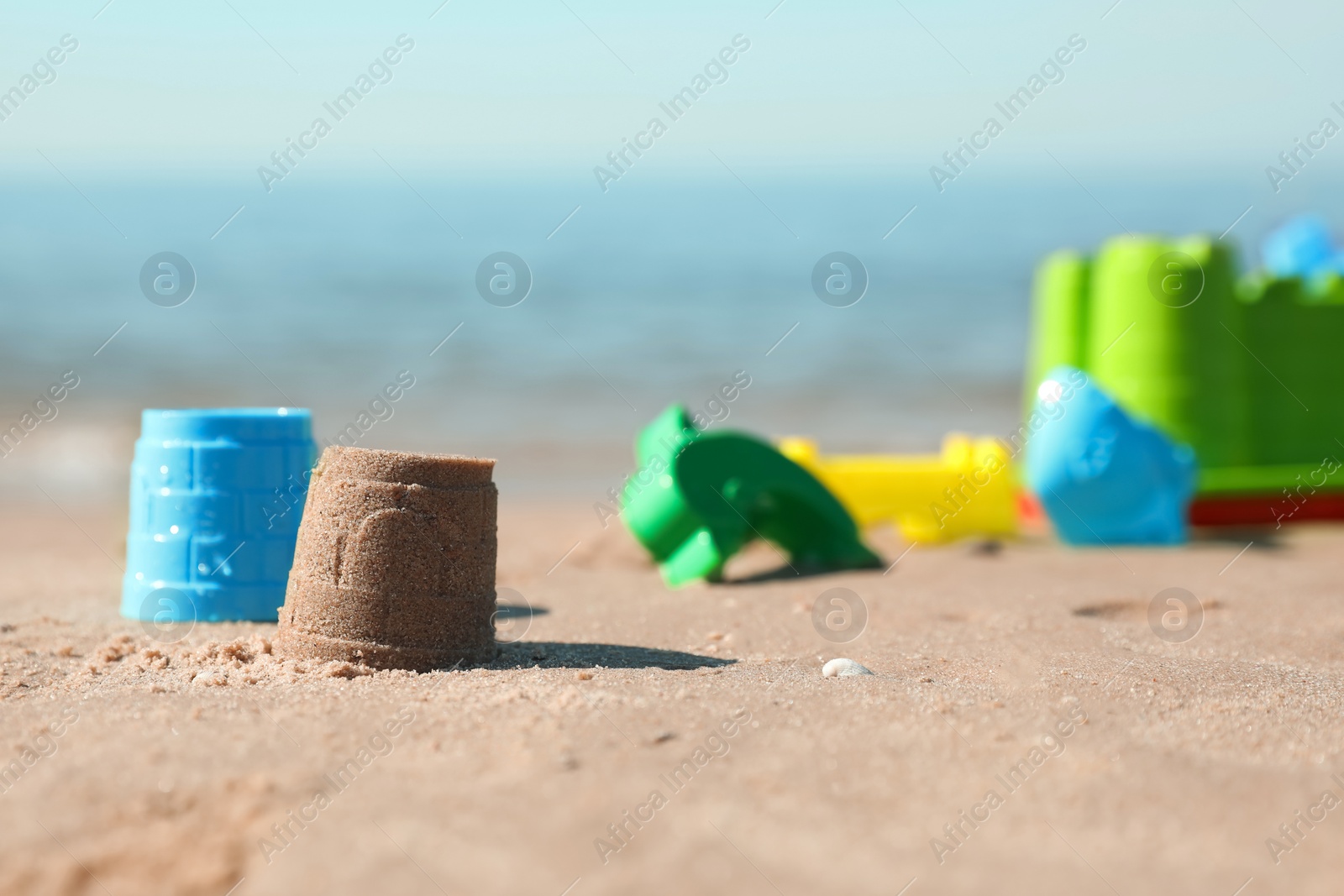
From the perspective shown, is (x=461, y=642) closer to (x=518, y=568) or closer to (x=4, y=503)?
(x=518, y=568)

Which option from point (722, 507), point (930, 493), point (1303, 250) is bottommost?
point (930, 493)

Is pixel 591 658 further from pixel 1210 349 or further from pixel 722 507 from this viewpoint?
pixel 1210 349

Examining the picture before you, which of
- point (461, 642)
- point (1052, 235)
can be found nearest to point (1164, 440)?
point (461, 642)

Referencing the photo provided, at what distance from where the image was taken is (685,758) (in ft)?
7.97

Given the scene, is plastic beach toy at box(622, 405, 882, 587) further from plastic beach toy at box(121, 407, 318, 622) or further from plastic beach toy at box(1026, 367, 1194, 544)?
plastic beach toy at box(121, 407, 318, 622)

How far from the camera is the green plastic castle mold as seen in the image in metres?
6.24

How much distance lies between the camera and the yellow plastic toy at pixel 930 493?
5.88m

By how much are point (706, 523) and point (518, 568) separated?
1014 millimetres

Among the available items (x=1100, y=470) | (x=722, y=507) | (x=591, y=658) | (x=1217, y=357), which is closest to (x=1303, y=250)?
(x=1217, y=357)

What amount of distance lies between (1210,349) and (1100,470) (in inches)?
50.2

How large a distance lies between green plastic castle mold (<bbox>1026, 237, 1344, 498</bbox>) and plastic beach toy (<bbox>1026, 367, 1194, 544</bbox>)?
0.51 metres

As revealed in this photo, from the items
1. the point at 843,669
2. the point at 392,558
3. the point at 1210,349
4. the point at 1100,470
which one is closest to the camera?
the point at 392,558

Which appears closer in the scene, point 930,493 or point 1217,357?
point 930,493

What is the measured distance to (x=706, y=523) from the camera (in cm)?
488
